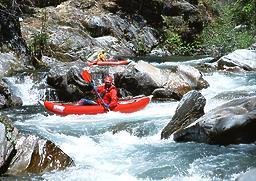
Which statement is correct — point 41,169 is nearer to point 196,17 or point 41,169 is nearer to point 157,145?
point 157,145

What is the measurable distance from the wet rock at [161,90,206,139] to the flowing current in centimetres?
26

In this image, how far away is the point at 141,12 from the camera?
87.1 feet

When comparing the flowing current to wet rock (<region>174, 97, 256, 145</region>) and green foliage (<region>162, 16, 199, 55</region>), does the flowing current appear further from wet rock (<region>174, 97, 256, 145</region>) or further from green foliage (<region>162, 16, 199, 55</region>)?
green foliage (<region>162, 16, 199, 55</region>)

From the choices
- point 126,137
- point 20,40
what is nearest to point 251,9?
point 20,40

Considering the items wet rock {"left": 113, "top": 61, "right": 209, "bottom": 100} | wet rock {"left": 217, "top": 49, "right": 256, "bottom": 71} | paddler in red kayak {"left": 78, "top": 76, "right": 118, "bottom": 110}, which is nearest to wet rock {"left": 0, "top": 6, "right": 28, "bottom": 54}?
wet rock {"left": 113, "top": 61, "right": 209, "bottom": 100}

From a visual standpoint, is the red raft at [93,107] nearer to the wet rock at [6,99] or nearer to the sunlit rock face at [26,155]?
the wet rock at [6,99]

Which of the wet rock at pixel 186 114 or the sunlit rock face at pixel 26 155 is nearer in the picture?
the sunlit rock face at pixel 26 155

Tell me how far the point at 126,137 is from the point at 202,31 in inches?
763

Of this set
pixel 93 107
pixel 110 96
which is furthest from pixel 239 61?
pixel 93 107

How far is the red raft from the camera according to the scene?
10.4m

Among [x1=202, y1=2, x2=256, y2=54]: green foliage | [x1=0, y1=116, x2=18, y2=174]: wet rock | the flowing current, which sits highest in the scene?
[x1=202, y1=2, x2=256, y2=54]: green foliage

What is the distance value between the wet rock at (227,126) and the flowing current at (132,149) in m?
0.13

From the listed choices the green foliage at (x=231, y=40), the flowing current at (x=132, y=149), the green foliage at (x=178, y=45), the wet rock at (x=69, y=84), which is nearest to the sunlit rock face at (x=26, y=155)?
the flowing current at (x=132, y=149)

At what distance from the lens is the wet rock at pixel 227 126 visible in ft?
22.3
